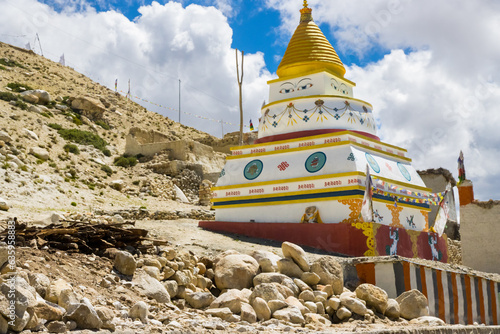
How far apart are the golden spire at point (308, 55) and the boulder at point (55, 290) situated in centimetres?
1467

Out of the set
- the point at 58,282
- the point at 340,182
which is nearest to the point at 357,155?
the point at 340,182

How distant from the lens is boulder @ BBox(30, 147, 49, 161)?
96.2 ft

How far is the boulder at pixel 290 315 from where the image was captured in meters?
7.63

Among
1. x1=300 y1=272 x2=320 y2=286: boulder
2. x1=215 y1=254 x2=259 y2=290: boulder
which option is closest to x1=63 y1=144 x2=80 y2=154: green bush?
x1=215 y1=254 x2=259 y2=290: boulder

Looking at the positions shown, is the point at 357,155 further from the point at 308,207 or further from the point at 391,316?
the point at 391,316

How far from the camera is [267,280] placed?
9008 mm

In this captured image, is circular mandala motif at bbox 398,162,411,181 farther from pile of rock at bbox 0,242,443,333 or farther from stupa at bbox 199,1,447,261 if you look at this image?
pile of rock at bbox 0,242,443,333

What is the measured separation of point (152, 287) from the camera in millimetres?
7594

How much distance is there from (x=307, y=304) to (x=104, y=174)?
25.7 metres

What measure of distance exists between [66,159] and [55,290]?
27072 millimetres

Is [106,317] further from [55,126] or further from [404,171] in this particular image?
[55,126]

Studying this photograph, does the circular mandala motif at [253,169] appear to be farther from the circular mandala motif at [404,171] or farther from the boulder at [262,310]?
the boulder at [262,310]

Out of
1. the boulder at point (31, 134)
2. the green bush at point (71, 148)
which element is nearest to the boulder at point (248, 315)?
the boulder at point (31, 134)

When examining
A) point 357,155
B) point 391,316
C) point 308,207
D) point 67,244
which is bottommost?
point 391,316
